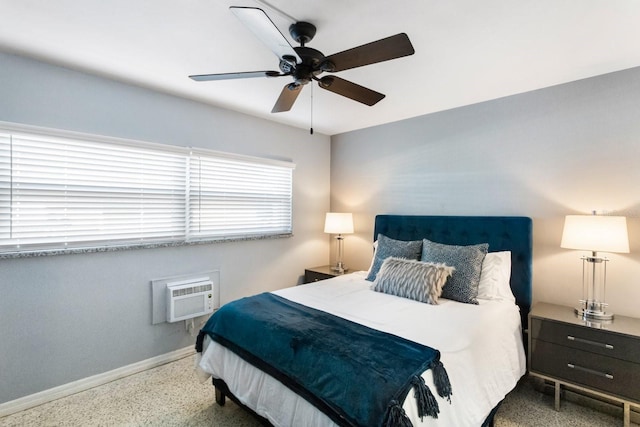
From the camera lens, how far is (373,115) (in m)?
3.61

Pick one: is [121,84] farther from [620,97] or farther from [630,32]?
[620,97]

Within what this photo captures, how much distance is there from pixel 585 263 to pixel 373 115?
2390mm

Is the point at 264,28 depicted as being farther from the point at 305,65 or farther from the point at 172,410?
the point at 172,410

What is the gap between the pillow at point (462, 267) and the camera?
8.31ft

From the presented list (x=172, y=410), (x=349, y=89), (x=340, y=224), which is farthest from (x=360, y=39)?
Result: (x=172, y=410)

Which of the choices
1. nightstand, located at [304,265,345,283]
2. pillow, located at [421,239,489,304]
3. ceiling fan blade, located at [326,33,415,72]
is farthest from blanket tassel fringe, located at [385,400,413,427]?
nightstand, located at [304,265,345,283]

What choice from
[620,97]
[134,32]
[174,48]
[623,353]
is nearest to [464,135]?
[620,97]

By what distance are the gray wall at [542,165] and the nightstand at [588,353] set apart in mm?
438

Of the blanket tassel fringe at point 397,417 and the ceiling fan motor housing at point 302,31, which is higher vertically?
the ceiling fan motor housing at point 302,31

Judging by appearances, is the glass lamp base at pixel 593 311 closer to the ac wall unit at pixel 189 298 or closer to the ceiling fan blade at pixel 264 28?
the ceiling fan blade at pixel 264 28

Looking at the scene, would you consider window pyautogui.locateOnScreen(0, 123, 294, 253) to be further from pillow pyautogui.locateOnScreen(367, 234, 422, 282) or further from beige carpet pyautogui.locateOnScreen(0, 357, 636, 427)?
pillow pyautogui.locateOnScreen(367, 234, 422, 282)

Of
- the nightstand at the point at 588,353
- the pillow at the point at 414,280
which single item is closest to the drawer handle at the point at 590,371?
the nightstand at the point at 588,353

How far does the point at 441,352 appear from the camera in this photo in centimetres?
165

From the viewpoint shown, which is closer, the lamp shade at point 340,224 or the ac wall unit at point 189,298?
the ac wall unit at point 189,298
